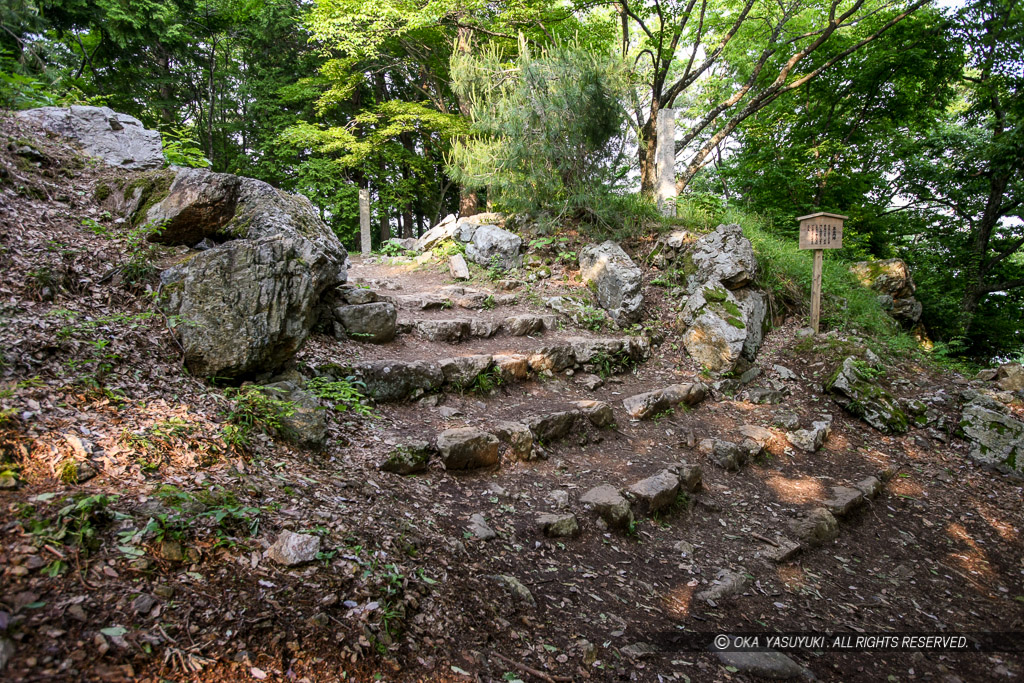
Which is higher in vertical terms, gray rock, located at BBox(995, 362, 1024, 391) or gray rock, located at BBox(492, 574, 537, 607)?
gray rock, located at BBox(995, 362, 1024, 391)

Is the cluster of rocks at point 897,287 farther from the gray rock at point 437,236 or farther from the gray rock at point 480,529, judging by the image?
the gray rock at point 480,529

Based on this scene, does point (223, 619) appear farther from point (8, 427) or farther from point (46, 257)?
point (46, 257)

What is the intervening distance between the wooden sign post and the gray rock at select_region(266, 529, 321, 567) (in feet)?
24.3

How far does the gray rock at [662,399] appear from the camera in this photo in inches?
217

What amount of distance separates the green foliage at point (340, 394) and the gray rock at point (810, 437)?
4.79m

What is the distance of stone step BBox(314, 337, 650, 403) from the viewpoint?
14.5 feet

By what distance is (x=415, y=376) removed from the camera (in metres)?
4.63

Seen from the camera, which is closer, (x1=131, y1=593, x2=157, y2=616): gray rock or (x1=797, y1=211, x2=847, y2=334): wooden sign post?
(x1=131, y1=593, x2=157, y2=616): gray rock

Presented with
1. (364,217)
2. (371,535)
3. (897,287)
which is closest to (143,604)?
(371,535)

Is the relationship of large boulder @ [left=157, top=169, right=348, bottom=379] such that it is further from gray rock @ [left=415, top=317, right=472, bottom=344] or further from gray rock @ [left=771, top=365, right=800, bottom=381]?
gray rock @ [left=771, top=365, right=800, bottom=381]

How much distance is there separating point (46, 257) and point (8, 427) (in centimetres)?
178

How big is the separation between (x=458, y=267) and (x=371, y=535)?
7044 millimetres

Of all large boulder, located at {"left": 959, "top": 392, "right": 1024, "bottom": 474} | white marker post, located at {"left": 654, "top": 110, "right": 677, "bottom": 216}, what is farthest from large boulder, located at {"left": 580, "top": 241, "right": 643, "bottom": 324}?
large boulder, located at {"left": 959, "top": 392, "right": 1024, "bottom": 474}

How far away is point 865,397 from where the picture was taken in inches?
235
